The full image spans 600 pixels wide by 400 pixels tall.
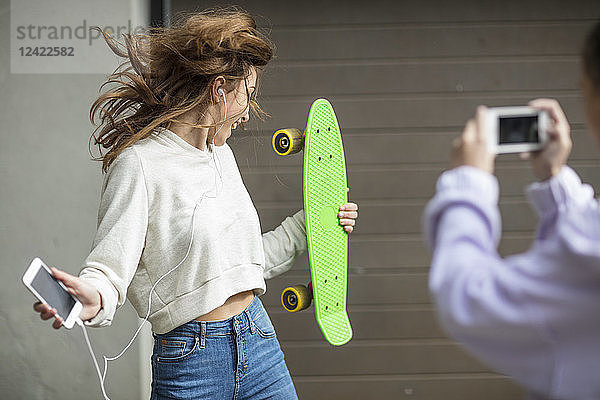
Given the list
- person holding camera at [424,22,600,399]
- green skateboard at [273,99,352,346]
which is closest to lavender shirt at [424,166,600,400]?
person holding camera at [424,22,600,399]

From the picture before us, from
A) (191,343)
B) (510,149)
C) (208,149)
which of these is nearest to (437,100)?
(208,149)

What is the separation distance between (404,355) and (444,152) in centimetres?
97

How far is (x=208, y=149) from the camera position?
192cm

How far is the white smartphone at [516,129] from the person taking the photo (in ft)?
3.25

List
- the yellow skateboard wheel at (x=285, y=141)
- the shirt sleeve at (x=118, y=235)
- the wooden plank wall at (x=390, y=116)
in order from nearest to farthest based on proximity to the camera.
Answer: the shirt sleeve at (x=118, y=235) < the yellow skateboard wheel at (x=285, y=141) < the wooden plank wall at (x=390, y=116)

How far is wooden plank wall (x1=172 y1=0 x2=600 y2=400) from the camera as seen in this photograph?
3324mm

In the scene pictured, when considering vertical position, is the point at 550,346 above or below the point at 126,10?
below

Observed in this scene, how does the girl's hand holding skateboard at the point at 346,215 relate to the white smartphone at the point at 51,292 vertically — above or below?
above

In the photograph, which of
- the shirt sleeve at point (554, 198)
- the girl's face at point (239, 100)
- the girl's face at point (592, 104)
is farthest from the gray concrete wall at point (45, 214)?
the girl's face at point (592, 104)

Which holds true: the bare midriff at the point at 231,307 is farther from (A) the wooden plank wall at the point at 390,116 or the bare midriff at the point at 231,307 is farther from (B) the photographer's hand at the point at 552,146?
(A) the wooden plank wall at the point at 390,116

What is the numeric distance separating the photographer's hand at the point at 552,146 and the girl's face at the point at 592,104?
0.12m

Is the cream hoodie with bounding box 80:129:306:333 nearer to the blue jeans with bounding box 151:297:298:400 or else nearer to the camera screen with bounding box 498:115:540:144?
the blue jeans with bounding box 151:297:298:400

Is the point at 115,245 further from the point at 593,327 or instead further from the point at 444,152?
the point at 444,152

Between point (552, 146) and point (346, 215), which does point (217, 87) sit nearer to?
point (346, 215)
